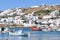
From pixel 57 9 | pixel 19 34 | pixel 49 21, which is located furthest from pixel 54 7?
pixel 19 34

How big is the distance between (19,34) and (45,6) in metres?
79.9

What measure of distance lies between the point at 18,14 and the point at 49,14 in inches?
490

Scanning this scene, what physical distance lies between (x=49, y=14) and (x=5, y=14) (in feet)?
61.7

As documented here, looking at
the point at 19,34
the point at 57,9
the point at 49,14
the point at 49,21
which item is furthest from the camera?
the point at 57,9

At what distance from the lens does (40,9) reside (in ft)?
404

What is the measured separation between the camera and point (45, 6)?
127125 mm

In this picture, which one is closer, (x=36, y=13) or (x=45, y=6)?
(x=36, y=13)

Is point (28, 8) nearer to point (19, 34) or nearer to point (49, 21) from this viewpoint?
point (49, 21)

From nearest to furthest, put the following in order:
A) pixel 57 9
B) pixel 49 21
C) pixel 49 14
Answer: pixel 49 21, pixel 49 14, pixel 57 9

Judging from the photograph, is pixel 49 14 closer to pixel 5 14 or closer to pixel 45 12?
pixel 45 12

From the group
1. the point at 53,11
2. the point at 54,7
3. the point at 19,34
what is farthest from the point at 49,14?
the point at 19,34

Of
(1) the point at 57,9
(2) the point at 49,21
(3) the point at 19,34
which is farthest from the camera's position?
(1) the point at 57,9

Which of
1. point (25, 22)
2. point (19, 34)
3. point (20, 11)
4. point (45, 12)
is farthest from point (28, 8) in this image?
point (19, 34)

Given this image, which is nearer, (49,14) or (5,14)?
(49,14)
